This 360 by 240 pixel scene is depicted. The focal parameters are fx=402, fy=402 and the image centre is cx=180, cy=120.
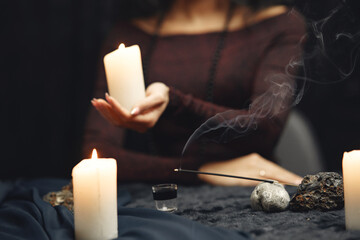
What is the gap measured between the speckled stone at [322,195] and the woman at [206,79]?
34cm

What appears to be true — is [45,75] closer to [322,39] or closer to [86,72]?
[86,72]

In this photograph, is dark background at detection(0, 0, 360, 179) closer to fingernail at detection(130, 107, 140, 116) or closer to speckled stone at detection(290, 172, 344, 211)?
fingernail at detection(130, 107, 140, 116)

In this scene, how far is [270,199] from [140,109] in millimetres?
364

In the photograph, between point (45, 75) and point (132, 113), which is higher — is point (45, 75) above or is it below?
above

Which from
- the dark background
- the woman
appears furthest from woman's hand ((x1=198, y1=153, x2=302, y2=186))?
the dark background

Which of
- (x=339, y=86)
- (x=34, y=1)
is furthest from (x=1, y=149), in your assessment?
(x=339, y=86)

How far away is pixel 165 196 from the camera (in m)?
0.85

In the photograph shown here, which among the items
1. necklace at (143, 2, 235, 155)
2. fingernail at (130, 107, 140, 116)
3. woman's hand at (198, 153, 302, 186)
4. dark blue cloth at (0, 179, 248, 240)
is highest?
necklace at (143, 2, 235, 155)

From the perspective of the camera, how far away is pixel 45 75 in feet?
6.50

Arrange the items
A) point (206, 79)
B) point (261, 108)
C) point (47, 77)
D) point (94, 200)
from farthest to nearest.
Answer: point (47, 77) → point (206, 79) → point (261, 108) → point (94, 200)

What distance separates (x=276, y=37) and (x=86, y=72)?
99cm

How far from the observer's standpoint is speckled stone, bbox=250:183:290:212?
783 mm

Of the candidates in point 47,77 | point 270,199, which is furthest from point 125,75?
point 47,77

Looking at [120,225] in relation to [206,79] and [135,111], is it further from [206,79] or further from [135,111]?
[206,79]
